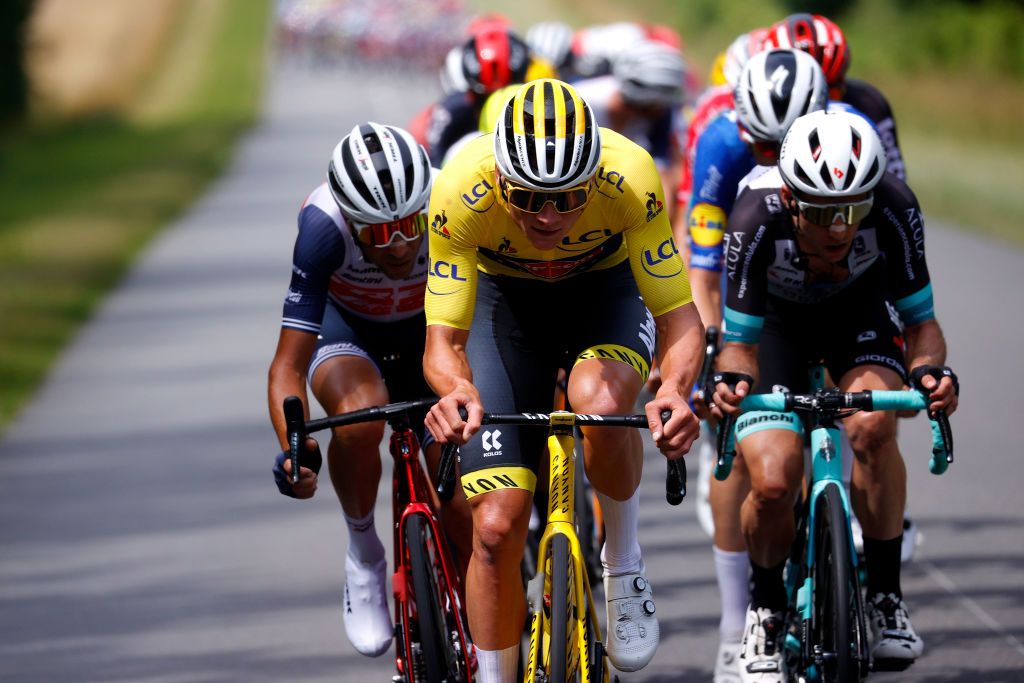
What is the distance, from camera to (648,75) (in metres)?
9.22

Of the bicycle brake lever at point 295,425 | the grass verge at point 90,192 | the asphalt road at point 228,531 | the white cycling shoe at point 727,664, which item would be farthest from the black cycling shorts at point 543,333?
the grass verge at point 90,192

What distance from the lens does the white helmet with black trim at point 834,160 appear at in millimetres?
5027

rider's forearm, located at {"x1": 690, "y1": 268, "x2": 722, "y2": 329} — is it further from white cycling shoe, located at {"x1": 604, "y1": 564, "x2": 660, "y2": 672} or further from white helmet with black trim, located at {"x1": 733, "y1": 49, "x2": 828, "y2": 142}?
white cycling shoe, located at {"x1": 604, "y1": 564, "x2": 660, "y2": 672}

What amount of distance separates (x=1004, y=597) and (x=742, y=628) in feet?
4.68

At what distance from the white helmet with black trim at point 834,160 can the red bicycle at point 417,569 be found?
130 cm

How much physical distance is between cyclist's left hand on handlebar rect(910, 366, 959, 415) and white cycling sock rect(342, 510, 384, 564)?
6.46ft

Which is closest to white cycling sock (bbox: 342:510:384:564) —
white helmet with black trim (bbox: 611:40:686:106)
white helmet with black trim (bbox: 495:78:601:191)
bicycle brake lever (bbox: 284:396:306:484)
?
bicycle brake lever (bbox: 284:396:306:484)

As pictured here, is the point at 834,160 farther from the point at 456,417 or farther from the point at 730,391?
the point at 456,417

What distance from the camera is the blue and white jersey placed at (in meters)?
5.51

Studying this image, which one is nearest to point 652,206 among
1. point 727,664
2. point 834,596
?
point 834,596

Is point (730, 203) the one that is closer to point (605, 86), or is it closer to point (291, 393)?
point (291, 393)

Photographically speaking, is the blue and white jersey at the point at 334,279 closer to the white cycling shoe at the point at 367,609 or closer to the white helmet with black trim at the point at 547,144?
the white cycling shoe at the point at 367,609

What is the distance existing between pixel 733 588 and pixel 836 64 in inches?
92.4

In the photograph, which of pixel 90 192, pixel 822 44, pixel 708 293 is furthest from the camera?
pixel 90 192
